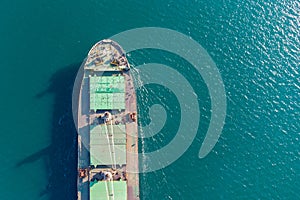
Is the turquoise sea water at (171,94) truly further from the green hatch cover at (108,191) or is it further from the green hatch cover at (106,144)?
the green hatch cover at (106,144)

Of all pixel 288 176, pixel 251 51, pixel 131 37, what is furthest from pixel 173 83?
pixel 288 176

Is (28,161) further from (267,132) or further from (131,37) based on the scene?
(267,132)

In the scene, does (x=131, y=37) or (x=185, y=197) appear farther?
(x=131, y=37)

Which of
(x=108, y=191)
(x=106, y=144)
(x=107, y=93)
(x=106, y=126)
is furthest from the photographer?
(x=107, y=93)

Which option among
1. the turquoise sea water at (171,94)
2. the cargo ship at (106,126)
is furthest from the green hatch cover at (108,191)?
the turquoise sea water at (171,94)

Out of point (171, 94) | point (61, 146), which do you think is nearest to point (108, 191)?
point (61, 146)

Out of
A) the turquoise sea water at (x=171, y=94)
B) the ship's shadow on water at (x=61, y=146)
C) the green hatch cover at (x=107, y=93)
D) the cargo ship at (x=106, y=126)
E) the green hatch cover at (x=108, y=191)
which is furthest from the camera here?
the green hatch cover at (x=107, y=93)

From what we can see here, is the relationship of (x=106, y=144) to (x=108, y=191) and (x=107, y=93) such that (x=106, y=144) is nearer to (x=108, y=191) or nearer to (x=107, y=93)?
(x=108, y=191)
